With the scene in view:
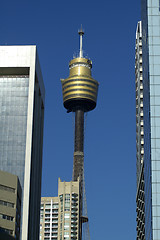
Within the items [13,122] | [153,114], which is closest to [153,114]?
[153,114]

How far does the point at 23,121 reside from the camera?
155m

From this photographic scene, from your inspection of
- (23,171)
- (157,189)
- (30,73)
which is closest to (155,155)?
(157,189)

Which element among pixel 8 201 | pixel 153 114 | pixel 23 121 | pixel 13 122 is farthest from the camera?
pixel 13 122

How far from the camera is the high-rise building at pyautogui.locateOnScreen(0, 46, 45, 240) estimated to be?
14960 cm

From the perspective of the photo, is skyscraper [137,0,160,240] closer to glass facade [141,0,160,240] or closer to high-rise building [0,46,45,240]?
glass facade [141,0,160,240]

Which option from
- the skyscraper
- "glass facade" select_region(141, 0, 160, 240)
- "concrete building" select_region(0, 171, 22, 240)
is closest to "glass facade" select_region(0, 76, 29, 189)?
"concrete building" select_region(0, 171, 22, 240)

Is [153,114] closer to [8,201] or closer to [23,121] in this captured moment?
[8,201]

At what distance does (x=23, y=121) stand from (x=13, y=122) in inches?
109

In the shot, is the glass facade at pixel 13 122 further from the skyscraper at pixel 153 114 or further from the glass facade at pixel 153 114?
the glass facade at pixel 153 114

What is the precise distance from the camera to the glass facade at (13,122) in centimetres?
15150

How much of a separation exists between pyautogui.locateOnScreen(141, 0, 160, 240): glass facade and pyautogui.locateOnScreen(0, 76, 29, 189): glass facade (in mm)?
50586

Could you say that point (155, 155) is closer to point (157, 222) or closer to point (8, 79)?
point (157, 222)

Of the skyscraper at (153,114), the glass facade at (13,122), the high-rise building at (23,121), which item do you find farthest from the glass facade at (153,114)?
the glass facade at (13,122)

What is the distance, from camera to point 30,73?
6201 inches
